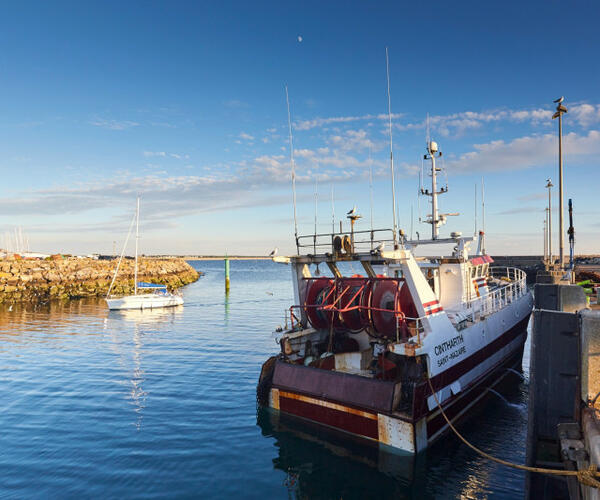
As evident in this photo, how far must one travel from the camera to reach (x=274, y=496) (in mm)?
9148

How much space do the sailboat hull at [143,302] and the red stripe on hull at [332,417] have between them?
3316cm

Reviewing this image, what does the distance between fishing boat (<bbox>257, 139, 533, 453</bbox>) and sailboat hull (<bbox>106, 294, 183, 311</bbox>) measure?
103 feet

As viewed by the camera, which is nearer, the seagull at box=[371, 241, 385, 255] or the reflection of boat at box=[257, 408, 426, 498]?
the reflection of boat at box=[257, 408, 426, 498]

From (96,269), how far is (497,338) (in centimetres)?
6029

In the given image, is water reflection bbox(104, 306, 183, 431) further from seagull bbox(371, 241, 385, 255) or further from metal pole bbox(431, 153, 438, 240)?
metal pole bbox(431, 153, 438, 240)

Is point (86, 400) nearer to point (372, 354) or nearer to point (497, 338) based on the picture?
point (372, 354)

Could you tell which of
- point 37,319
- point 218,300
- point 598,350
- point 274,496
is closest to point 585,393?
point 598,350

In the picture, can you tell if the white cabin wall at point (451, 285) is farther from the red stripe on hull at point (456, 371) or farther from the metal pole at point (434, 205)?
the metal pole at point (434, 205)

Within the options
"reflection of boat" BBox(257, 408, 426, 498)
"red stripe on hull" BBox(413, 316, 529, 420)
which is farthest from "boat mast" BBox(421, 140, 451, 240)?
"reflection of boat" BBox(257, 408, 426, 498)

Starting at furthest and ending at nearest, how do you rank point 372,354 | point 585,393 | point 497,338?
point 497,338 → point 372,354 → point 585,393

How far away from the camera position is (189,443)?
11.6 metres

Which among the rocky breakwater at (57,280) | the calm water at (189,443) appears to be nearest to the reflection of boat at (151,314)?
the rocky breakwater at (57,280)

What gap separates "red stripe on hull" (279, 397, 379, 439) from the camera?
35.3 ft

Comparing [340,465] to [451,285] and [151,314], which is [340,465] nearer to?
[451,285]
